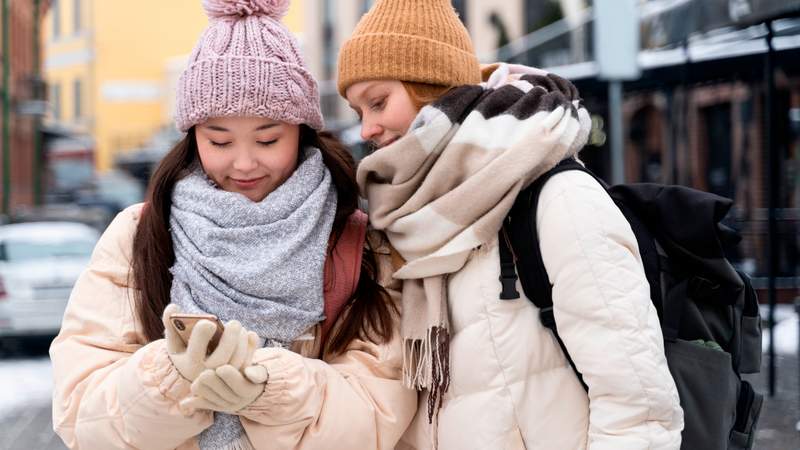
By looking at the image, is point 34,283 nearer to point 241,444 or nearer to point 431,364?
point 241,444

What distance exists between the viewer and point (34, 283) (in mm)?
10398

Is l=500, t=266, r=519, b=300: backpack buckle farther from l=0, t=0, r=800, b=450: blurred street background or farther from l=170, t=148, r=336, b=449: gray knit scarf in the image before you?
l=0, t=0, r=800, b=450: blurred street background

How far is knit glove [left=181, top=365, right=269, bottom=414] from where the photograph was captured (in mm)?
2010

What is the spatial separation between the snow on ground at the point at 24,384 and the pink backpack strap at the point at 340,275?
5.96m

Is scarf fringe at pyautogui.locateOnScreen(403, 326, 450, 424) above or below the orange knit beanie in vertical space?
below

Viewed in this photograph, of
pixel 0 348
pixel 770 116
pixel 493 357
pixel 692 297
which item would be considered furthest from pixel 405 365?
pixel 0 348

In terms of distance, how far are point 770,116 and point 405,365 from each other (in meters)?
5.26

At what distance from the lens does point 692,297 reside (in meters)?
2.40

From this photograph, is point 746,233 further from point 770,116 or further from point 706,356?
point 706,356

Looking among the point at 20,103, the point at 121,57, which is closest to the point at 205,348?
the point at 20,103

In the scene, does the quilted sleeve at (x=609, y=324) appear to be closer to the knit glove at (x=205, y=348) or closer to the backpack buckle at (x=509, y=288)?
the backpack buckle at (x=509, y=288)

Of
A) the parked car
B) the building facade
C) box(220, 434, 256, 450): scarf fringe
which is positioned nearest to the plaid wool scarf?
box(220, 434, 256, 450): scarf fringe

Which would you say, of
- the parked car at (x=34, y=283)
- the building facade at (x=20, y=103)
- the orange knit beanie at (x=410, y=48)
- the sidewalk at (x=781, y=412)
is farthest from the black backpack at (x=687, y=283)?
the building facade at (x=20, y=103)

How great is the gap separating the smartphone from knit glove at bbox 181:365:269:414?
0.19 feet
